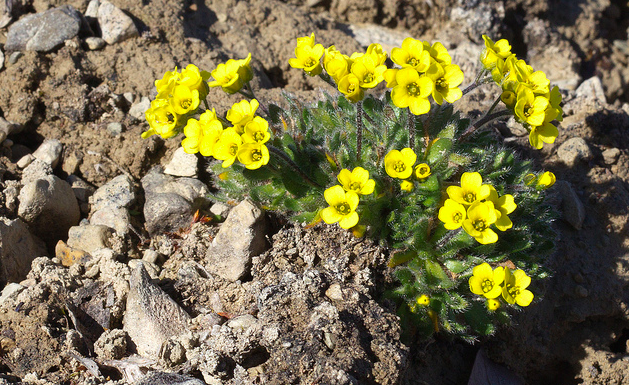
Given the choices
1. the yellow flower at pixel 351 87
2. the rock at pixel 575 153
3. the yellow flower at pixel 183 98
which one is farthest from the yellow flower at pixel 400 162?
the rock at pixel 575 153

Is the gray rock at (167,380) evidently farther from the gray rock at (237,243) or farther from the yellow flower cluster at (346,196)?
the yellow flower cluster at (346,196)

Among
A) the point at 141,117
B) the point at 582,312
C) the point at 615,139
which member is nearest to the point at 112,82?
the point at 141,117

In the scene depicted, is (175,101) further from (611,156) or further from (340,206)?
(611,156)

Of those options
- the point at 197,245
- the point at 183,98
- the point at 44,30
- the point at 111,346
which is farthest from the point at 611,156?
the point at 44,30

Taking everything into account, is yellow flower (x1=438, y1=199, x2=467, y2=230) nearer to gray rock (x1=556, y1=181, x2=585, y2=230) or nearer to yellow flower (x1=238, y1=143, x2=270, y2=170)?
yellow flower (x1=238, y1=143, x2=270, y2=170)

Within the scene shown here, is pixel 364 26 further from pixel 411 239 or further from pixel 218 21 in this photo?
pixel 411 239

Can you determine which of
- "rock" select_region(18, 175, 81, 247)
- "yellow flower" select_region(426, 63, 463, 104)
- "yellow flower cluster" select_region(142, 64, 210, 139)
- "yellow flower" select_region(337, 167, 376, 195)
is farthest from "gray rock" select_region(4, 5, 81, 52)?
"yellow flower" select_region(426, 63, 463, 104)
